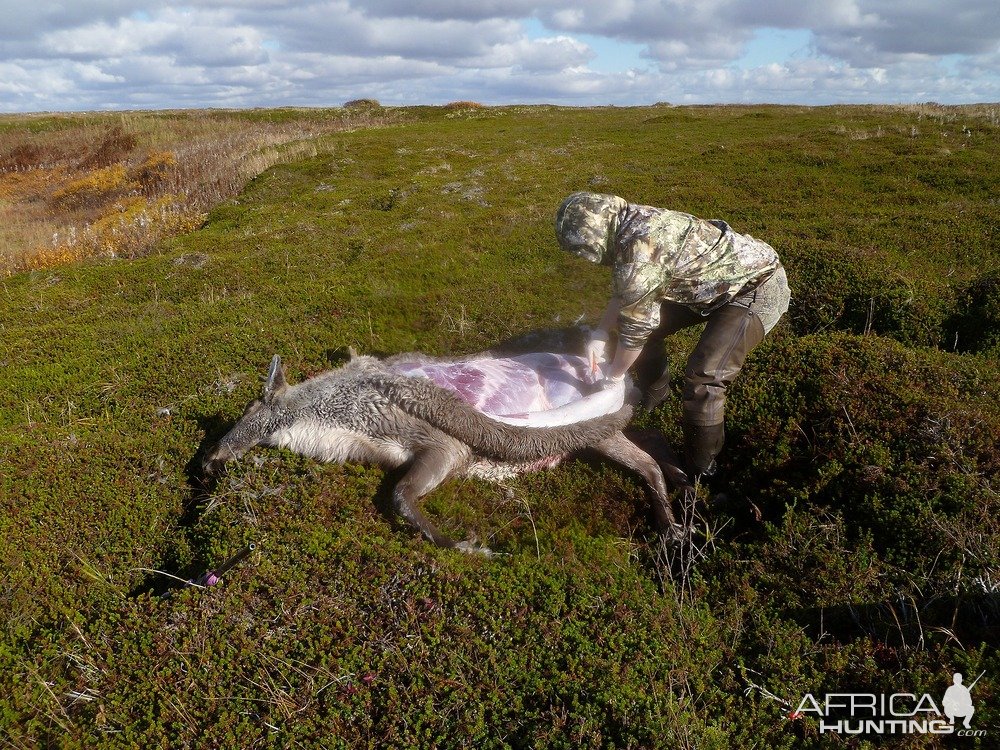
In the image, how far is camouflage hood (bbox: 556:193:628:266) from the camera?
219 inches

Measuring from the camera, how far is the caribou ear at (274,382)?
21.0 feet

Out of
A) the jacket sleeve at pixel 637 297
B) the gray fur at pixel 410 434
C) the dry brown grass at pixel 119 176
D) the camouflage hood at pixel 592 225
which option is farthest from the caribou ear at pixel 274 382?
the dry brown grass at pixel 119 176

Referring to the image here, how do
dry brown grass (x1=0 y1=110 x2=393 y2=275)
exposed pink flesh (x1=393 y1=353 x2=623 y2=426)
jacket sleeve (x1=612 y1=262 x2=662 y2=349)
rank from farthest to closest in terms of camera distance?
dry brown grass (x1=0 y1=110 x2=393 y2=275), exposed pink flesh (x1=393 y1=353 x2=623 y2=426), jacket sleeve (x1=612 y1=262 x2=662 y2=349)

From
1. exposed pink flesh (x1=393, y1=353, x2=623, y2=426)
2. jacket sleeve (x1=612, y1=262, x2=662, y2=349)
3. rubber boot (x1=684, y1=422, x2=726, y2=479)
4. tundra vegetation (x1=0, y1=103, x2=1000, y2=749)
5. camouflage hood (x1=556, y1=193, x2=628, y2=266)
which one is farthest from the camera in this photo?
exposed pink flesh (x1=393, y1=353, x2=623, y2=426)

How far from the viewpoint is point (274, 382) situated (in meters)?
6.47

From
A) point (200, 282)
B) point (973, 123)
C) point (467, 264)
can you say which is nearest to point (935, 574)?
point (467, 264)

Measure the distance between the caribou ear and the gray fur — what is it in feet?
0.45

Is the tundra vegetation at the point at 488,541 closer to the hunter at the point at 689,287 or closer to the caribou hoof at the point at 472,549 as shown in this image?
the caribou hoof at the point at 472,549

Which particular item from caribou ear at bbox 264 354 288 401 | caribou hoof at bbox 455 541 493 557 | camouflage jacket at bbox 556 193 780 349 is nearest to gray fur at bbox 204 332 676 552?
caribou ear at bbox 264 354 288 401

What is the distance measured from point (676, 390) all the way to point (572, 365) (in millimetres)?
1593

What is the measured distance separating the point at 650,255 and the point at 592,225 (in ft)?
2.09

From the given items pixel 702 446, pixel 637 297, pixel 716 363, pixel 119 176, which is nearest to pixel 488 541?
pixel 702 446

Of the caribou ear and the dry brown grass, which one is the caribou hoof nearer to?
the caribou ear

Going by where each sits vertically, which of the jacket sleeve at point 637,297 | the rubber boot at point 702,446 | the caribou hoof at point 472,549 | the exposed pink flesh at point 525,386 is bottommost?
the caribou hoof at point 472,549
